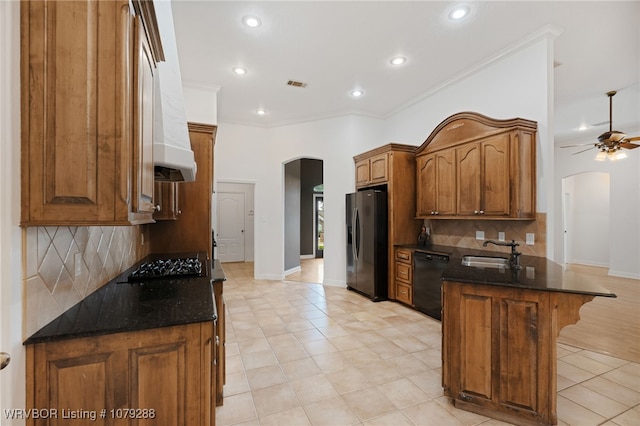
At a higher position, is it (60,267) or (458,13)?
(458,13)

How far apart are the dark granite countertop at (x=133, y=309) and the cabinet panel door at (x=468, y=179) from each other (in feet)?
9.68

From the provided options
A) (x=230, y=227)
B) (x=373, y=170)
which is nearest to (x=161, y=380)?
(x=373, y=170)

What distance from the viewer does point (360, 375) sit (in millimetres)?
2434

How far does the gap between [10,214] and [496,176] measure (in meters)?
3.66

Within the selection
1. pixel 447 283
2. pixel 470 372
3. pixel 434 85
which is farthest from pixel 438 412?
pixel 434 85

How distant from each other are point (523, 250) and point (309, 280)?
3.86 metres

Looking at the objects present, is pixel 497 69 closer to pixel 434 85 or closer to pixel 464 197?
pixel 434 85

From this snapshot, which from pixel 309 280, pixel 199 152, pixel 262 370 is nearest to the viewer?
pixel 262 370

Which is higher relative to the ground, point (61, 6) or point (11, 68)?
point (61, 6)

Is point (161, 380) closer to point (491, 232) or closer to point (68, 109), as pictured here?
point (68, 109)

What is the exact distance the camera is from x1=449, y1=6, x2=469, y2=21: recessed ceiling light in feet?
8.93

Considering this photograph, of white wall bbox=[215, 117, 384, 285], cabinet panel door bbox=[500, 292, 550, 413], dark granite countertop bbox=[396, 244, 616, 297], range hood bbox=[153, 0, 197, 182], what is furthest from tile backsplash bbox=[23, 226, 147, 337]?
white wall bbox=[215, 117, 384, 285]

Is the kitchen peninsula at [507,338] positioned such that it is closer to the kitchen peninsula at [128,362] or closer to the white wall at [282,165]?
the kitchen peninsula at [128,362]

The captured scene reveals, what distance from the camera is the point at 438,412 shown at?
6.50ft
